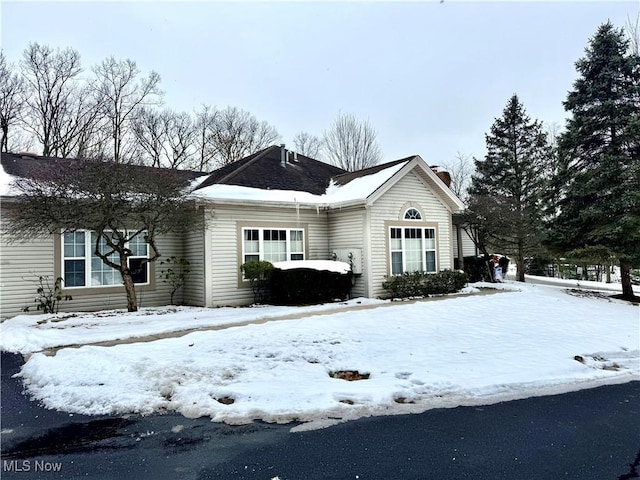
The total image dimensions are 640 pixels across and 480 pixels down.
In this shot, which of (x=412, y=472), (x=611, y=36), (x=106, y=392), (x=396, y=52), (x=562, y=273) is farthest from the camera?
(x=562, y=273)

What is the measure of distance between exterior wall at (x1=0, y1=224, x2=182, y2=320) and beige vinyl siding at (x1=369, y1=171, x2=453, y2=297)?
26.1 ft

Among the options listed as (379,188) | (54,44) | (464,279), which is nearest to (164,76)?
(54,44)

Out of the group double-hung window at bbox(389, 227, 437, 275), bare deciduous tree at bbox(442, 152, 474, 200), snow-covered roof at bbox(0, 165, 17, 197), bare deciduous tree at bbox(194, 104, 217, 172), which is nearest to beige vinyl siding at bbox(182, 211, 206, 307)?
snow-covered roof at bbox(0, 165, 17, 197)

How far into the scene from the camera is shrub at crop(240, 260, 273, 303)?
11.7m

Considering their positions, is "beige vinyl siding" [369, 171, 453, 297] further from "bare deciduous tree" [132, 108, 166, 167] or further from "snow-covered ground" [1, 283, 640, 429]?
"bare deciduous tree" [132, 108, 166, 167]

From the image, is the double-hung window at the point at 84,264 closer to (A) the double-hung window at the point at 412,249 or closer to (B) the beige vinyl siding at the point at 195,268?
(B) the beige vinyl siding at the point at 195,268

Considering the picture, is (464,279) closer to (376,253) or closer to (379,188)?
(376,253)

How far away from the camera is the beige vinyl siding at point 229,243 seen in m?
11.6

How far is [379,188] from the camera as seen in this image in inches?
498

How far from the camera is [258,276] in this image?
38.8 ft

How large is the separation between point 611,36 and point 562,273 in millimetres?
15708

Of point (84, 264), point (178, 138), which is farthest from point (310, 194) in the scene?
point (178, 138)

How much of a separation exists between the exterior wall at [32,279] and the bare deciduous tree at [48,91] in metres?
18.1

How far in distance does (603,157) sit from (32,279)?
18.7m
